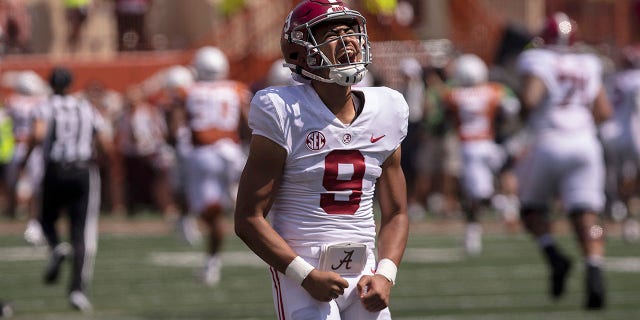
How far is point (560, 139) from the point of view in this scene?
10992mm

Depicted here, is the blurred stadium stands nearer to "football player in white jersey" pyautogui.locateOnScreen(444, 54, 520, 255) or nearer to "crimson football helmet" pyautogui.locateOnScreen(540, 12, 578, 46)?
"football player in white jersey" pyautogui.locateOnScreen(444, 54, 520, 255)

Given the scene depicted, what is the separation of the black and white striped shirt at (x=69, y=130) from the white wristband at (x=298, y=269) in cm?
745

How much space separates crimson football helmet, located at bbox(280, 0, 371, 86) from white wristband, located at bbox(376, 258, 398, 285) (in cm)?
64

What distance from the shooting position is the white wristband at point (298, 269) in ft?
17.7

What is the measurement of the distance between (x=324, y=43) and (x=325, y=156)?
0.39m

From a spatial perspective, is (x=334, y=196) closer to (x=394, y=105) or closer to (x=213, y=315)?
(x=394, y=105)

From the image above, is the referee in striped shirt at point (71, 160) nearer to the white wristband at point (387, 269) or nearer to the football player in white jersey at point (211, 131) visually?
the football player in white jersey at point (211, 131)

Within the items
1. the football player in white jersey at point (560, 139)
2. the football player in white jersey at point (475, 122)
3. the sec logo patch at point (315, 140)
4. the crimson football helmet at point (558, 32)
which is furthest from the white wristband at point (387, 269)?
the football player in white jersey at point (475, 122)

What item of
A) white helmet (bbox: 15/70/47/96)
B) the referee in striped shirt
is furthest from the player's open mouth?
white helmet (bbox: 15/70/47/96)

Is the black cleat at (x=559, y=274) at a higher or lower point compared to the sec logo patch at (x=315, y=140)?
lower

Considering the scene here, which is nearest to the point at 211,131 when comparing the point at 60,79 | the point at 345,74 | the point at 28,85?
the point at 60,79

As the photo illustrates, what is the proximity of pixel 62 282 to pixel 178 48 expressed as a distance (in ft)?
44.2

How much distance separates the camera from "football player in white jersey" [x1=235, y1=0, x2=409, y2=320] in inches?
215

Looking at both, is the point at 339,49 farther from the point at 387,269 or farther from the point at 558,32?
the point at 558,32
